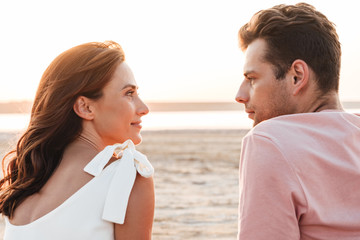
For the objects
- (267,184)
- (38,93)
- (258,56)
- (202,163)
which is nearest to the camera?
(267,184)

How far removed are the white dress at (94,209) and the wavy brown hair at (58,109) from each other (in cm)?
24

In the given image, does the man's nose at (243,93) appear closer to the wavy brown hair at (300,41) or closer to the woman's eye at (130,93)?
the wavy brown hair at (300,41)

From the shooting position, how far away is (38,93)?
258 centimetres

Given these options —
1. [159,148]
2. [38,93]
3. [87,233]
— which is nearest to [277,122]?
[87,233]

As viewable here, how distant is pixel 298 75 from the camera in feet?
7.25

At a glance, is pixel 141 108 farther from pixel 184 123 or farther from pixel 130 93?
pixel 184 123

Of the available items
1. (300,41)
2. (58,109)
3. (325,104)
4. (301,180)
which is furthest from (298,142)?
(58,109)

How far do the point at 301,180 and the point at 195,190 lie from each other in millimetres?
7017

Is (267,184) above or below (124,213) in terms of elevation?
above

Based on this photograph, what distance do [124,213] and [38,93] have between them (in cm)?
81

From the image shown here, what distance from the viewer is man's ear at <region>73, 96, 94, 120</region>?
2.43 m

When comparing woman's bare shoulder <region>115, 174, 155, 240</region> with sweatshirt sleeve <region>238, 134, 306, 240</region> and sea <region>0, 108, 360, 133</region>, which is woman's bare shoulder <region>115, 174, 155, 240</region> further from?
sea <region>0, 108, 360, 133</region>

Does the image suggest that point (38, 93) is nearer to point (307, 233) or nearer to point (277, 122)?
point (277, 122)

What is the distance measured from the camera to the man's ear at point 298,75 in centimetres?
220
